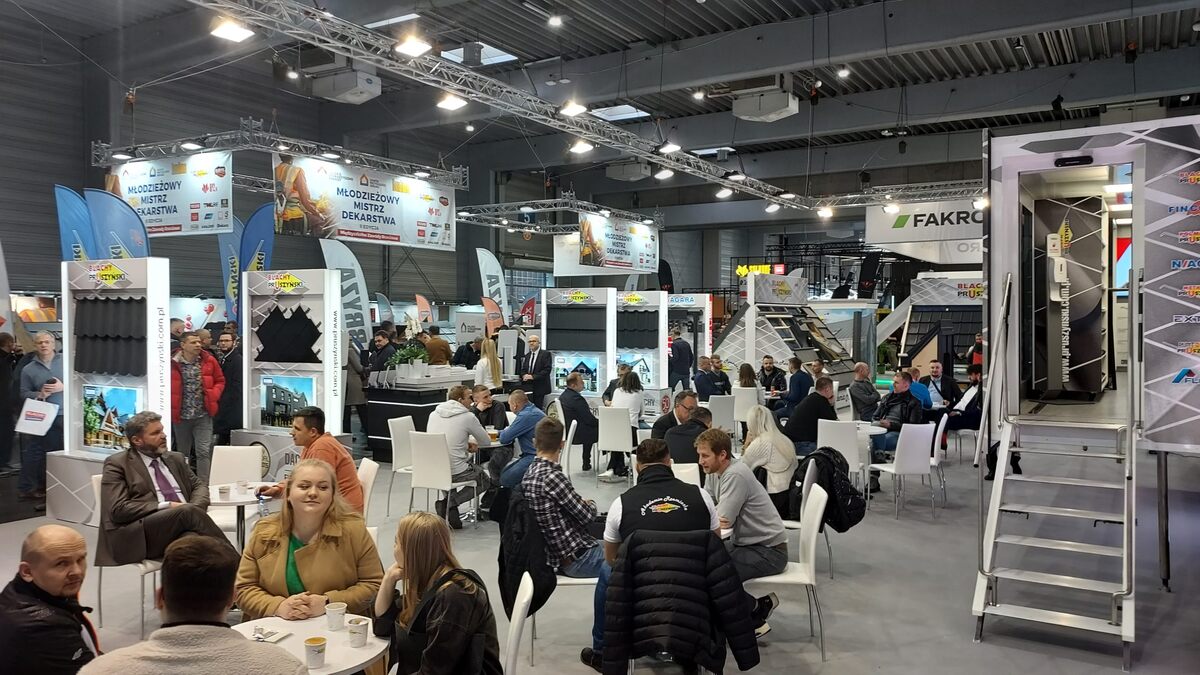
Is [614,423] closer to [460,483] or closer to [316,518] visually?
[460,483]

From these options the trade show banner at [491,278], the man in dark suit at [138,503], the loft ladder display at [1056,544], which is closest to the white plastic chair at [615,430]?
the loft ladder display at [1056,544]

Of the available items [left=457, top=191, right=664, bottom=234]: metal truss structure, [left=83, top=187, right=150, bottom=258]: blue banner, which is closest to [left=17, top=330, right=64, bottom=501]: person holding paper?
[left=83, top=187, right=150, bottom=258]: blue banner

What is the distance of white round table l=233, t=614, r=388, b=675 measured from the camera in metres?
2.40

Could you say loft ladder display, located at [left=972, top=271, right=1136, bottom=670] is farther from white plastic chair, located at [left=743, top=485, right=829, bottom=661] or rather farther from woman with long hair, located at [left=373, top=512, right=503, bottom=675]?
woman with long hair, located at [left=373, top=512, right=503, bottom=675]

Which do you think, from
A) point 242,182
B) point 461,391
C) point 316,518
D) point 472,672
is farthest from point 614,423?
point 242,182

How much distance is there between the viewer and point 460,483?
618 cm

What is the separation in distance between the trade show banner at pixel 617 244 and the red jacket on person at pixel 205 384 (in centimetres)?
965

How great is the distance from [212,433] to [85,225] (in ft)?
10.1

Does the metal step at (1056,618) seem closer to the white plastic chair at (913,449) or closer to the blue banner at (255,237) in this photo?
the white plastic chair at (913,449)

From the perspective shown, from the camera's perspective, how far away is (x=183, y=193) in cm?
1080

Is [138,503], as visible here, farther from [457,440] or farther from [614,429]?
[614,429]

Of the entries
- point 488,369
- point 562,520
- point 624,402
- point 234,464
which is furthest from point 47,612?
point 488,369

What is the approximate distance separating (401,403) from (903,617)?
6050mm

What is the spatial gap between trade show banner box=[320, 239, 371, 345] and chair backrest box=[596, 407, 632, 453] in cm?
606
